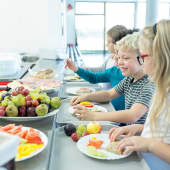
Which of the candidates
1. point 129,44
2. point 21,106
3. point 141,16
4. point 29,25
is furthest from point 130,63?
point 141,16

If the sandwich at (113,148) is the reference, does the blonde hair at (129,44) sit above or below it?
above

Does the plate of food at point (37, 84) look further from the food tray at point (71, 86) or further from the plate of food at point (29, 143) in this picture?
the plate of food at point (29, 143)

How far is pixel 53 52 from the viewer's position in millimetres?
3818

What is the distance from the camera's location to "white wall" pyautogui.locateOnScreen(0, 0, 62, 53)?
4.37 metres

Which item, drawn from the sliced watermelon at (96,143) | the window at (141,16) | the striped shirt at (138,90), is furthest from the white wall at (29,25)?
the window at (141,16)

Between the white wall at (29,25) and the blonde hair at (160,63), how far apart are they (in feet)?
12.0

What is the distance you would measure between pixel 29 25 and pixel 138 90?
3.56 m

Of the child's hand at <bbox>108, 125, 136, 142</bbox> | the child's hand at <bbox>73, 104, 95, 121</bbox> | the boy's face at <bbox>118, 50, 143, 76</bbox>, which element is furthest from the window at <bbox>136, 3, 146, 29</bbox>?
the child's hand at <bbox>108, 125, 136, 142</bbox>

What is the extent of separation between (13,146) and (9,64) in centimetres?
225

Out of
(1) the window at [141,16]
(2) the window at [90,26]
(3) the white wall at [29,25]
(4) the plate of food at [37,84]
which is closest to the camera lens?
(4) the plate of food at [37,84]

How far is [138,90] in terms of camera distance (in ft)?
5.26

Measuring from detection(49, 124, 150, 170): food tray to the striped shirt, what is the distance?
55 cm

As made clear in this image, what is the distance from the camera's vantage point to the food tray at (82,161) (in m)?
0.89

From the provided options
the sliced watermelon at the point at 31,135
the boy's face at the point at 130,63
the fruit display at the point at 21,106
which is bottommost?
the sliced watermelon at the point at 31,135
